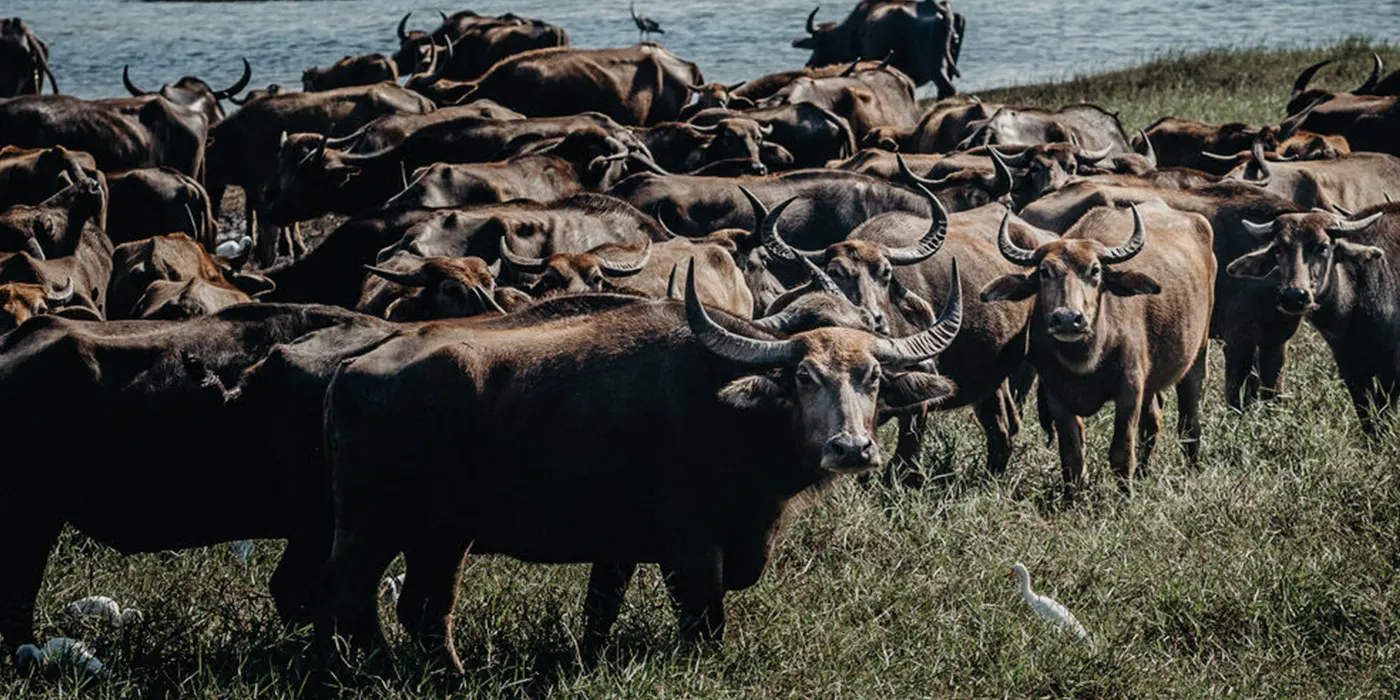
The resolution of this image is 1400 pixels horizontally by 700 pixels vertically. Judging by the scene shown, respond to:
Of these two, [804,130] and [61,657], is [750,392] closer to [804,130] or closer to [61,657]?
[61,657]

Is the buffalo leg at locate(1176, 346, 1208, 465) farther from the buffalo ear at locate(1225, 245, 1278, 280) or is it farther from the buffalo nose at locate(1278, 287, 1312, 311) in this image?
the buffalo nose at locate(1278, 287, 1312, 311)

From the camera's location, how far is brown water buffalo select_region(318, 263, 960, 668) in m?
6.51

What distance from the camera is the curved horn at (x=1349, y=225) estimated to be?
10156 mm

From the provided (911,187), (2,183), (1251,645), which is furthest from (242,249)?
(1251,645)

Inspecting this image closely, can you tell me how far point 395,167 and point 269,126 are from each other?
11.0ft

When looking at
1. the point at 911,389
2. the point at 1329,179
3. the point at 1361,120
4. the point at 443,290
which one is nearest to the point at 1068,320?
the point at 911,389

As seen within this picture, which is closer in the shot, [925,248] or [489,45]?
[925,248]

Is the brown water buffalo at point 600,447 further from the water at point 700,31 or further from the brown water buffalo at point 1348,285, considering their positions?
the water at point 700,31

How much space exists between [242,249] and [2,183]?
83.6 inches

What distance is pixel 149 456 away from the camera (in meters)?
6.98

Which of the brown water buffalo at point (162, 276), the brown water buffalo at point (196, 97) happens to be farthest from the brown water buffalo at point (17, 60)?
the brown water buffalo at point (162, 276)

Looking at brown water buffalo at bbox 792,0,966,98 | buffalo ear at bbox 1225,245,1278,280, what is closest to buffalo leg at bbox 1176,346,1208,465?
buffalo ear at bbox 1225,245,1278,280

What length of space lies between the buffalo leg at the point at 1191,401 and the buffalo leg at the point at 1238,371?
169 millimetres

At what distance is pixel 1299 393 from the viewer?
1086cm
